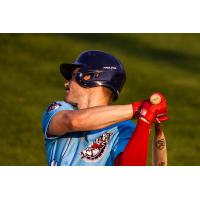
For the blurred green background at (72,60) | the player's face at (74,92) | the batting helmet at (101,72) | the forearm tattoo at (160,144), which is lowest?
the forearm tattoo at (160,144)

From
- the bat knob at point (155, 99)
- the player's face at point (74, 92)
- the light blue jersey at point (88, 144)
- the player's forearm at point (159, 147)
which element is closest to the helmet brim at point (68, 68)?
the player's face at point (74, 92)

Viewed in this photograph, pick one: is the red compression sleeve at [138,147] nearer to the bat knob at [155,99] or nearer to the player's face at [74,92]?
the bat knob at [155,99]

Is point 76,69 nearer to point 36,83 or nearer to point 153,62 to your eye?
point 36,83

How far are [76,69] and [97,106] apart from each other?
69cm

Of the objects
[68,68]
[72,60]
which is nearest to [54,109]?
[68,68]

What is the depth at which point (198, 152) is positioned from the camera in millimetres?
15430

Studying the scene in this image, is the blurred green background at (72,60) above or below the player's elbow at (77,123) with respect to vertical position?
above

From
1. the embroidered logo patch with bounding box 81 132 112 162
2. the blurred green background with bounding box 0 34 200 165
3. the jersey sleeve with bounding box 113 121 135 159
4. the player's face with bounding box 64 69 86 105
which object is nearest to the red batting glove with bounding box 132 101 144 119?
the jersey sleeve with bounding box 113 121 135 159

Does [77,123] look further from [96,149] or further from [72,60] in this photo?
[72,60]

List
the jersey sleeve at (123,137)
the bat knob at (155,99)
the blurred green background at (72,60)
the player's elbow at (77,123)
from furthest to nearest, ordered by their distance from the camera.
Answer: the blurred green background at (72,60)
the jersey sleeve at (123,137)
the player's elbow at (77,123)
the bat knob at (155,99)

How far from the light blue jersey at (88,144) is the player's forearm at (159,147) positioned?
0.84 ft

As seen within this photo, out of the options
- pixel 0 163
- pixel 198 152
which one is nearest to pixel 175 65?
pixel 198 152

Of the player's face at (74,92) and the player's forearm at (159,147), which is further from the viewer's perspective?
the player's face at (74,92)

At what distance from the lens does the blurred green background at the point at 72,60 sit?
51.0 ft
